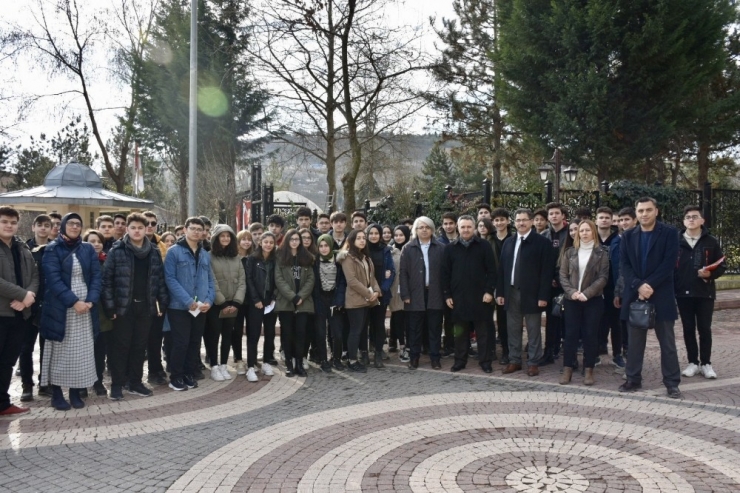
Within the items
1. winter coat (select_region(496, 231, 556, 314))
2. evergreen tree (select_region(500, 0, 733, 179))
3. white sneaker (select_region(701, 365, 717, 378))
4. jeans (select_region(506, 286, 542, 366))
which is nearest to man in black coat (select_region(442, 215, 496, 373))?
jeans (select_region(506, 286, 542, 366))

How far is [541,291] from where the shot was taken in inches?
291

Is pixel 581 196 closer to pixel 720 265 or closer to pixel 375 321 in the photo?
pixel 720 265

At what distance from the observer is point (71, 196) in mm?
14336

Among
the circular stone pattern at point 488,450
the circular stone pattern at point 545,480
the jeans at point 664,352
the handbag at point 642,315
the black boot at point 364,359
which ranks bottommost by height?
the circular stone pattern at point 545,480

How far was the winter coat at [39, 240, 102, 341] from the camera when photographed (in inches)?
241

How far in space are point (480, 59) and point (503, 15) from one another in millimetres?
4081

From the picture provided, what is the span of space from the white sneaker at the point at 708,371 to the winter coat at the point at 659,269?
4.50 feet

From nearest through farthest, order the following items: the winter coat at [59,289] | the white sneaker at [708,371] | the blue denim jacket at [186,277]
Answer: the winter coat at [59,289], the blue denim jacket at [186,277], the white sneaker at [708,371]

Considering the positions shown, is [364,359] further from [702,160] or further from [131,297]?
[702,160]

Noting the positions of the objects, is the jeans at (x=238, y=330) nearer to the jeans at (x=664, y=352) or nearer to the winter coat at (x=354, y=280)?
the winter coat at (x=354, y=280)

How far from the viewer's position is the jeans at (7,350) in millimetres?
5969

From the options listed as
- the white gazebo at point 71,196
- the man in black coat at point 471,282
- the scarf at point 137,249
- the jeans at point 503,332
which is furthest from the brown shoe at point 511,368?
the white gazebo at point 71,196

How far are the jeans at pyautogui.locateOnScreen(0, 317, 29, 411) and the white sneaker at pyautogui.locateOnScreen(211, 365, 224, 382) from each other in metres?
2.26

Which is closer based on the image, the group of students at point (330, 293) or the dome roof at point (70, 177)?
the group of students at point (330, 293)
